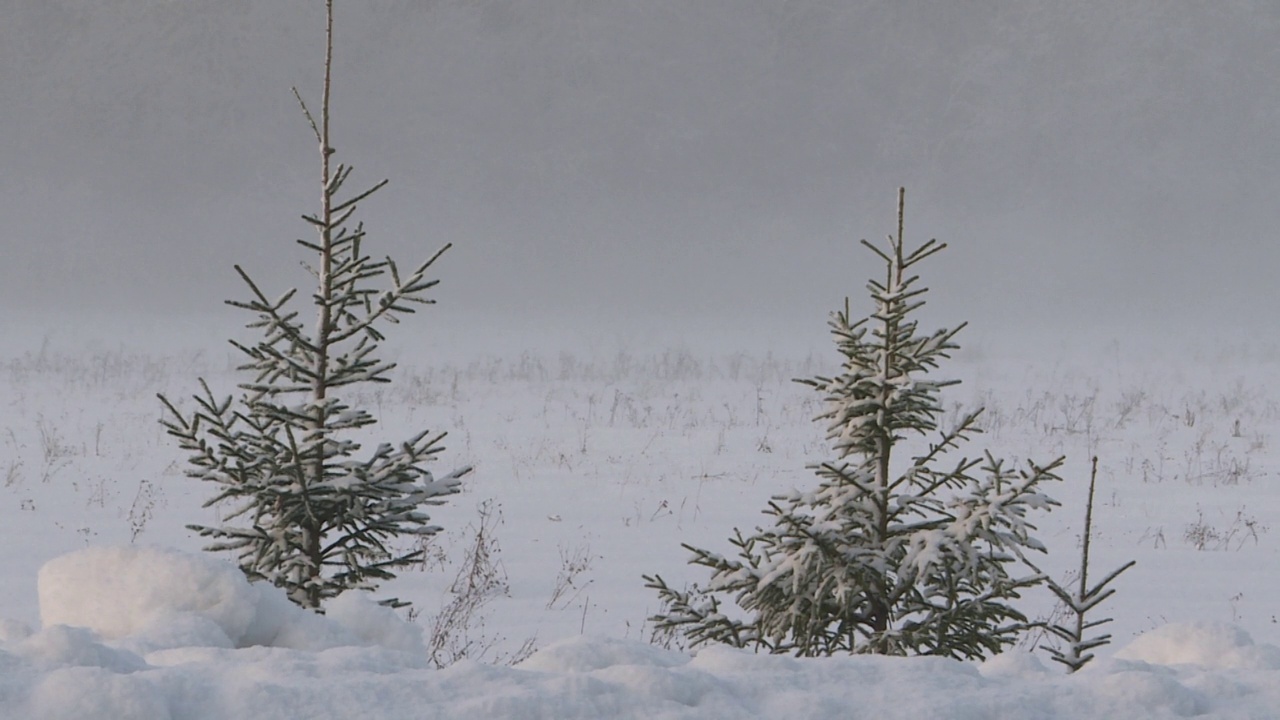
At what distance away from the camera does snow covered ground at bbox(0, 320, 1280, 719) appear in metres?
2.04

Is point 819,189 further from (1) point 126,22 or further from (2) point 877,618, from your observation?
(2) point 877,618

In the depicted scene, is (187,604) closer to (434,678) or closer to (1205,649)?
(434,678)

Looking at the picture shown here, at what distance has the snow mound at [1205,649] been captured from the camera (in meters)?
2.91

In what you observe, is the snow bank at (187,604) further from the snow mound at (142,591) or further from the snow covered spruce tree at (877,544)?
the snow covered spruce tree at (877,544)

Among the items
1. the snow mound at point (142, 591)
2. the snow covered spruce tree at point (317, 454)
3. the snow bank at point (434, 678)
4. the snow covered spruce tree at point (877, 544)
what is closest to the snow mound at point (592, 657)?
the snow bank at point (434, 678)

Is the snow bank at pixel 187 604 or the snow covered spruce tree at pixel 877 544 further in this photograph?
the snow covered spruce tree at pixel 877 544

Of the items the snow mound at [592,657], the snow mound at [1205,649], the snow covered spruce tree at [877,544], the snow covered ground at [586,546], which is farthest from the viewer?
the snow covered spruce tree at [877,544]

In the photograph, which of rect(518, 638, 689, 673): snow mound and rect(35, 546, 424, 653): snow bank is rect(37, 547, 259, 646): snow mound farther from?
rect(518, 638, 689, 673): snow mound

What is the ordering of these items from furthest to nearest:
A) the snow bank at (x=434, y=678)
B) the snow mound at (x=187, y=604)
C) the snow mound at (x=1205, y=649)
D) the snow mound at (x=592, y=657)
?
the snow mound at (x=1205, y=649) → the snow mound at (x=187, y=604) → the snow mound at (x=592, y=657) → the snow bank at (x=434, y=678)

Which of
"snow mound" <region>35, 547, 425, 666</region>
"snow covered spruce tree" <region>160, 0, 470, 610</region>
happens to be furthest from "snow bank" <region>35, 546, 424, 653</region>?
"snow covered spruce tree" <region>160, 0, 470, 610</region>

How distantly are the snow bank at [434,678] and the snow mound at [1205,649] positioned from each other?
0.01 meters

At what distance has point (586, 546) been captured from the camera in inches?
373

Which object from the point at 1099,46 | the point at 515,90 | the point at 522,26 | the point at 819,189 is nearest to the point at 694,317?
the point at 819,189

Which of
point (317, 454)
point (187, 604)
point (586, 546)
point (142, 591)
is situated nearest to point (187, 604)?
point (187, 604)
